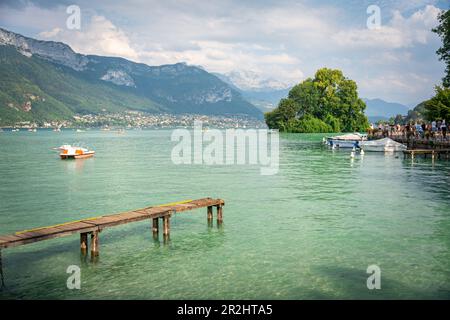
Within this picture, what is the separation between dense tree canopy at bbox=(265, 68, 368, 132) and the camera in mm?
151625

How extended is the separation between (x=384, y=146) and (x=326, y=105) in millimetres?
88167

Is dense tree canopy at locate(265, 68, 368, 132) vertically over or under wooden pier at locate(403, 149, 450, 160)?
over

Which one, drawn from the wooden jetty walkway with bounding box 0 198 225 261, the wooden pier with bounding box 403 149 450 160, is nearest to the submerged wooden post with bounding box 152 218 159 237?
the wooden jetty walkway with bounding box 0 198 225 261

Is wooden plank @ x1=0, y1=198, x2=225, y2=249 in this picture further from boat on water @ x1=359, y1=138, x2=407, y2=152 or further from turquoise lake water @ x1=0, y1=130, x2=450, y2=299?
boat on water @ x1=359, y1=138, x2=407, y2=152

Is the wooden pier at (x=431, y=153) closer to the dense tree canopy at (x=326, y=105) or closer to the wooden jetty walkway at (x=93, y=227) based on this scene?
the wooden jetty walkway at (x=93, y=227)

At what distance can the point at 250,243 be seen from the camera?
59.1 ft

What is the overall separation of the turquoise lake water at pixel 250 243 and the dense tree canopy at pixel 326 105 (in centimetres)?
11863

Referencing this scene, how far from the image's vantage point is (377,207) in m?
25.2

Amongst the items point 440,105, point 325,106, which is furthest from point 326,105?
point 440,105

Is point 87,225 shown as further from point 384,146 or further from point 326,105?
point 326,105

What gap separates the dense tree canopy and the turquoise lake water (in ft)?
389
